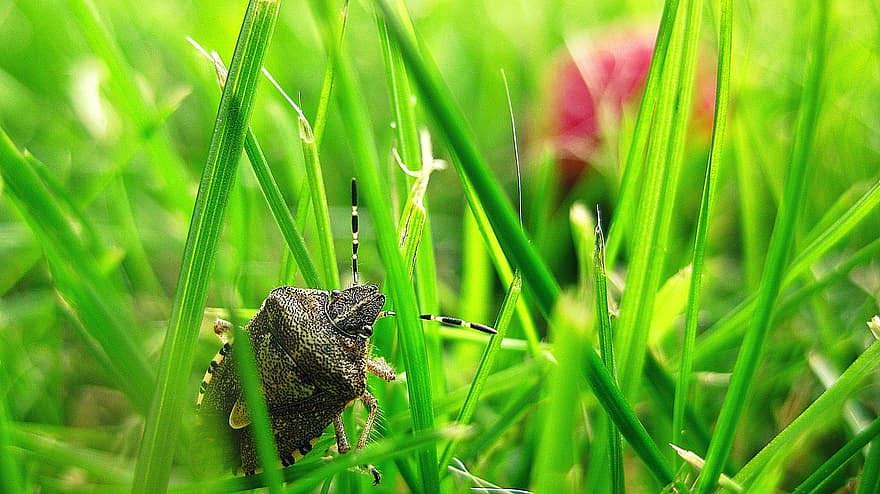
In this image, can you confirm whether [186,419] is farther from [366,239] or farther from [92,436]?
[366,239]

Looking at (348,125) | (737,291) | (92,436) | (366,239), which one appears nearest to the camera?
(348,125)

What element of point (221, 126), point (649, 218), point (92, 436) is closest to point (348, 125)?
point (221, 126)

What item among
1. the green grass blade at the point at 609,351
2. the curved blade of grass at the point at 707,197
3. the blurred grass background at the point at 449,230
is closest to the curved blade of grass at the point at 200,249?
the blurred grass background at the point at 449,230

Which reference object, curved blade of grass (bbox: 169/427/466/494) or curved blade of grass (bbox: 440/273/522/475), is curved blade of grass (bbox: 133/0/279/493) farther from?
curved blade of grass (bbox: 440/273/522/475)

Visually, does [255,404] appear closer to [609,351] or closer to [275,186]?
[275,186]

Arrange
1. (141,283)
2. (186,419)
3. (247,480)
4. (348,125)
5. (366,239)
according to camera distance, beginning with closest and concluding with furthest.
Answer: (348,125), (247,480), (186,419), (141,283), (366,239)

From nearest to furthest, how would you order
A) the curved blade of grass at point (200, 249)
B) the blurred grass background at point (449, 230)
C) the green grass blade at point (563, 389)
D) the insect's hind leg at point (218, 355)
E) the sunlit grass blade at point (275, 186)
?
the green grass blade at point (563, 389)
the curved blade of grass at point (200, 249)
the sunlit grass blade at point (275, 186)
the blurred grass background at point (449, 230)
the insect's hind leg at point (218, 355)

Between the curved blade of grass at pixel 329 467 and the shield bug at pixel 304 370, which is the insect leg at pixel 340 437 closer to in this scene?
the shield bug at pixel 304 370
